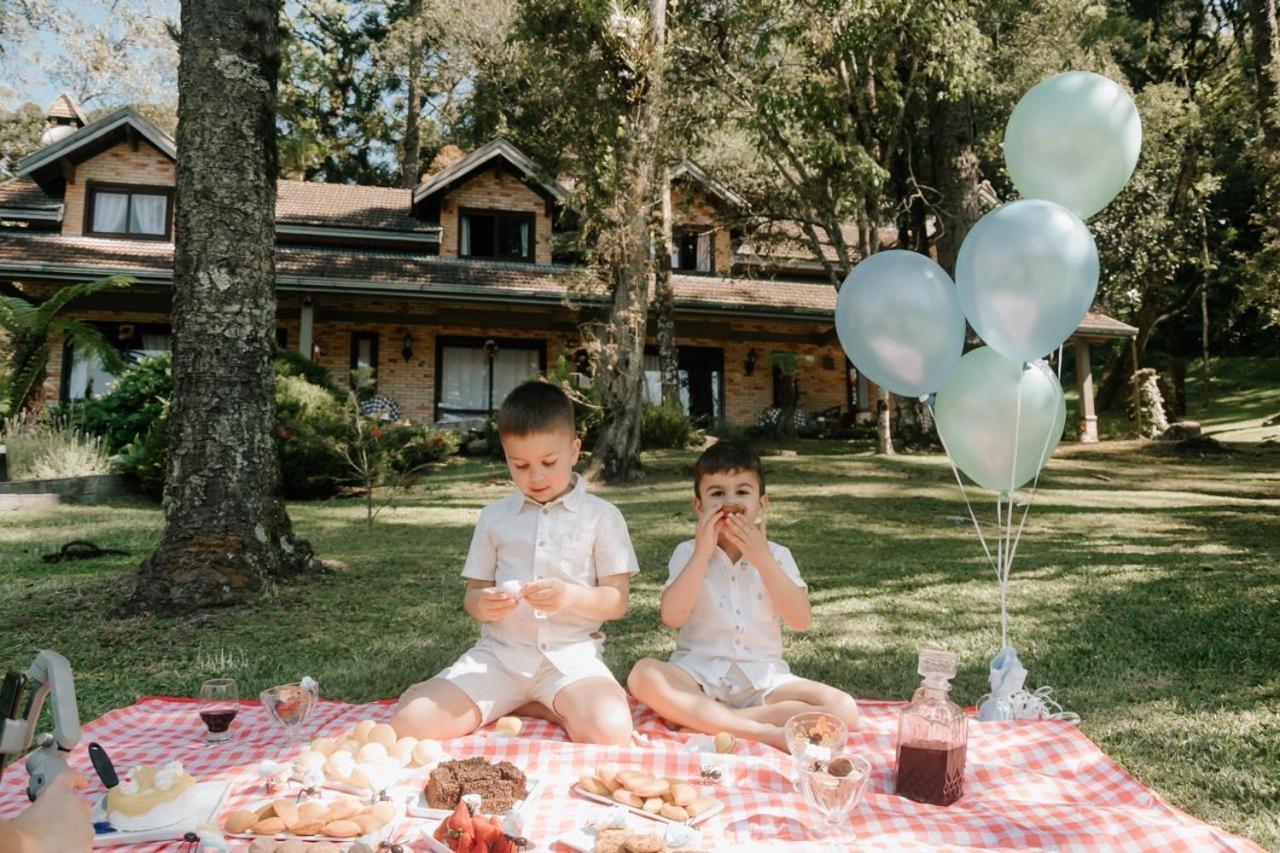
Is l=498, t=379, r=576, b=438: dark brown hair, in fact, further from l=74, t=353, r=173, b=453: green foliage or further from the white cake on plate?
l=74, t=353, r=173, b=453: green foliage

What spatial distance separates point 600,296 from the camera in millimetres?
14180

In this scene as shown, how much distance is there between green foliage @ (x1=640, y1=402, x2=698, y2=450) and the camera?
632 inches

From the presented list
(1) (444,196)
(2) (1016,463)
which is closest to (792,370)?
(1) (444,196)

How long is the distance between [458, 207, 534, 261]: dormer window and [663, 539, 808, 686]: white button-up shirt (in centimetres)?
1687

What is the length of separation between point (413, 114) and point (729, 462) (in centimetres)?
2716

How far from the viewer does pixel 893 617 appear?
17.1ft

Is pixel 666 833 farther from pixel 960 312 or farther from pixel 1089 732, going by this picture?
pixel 960 312

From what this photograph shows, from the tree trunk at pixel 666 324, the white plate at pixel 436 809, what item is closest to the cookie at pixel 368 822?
the white plate at pixel 436 809

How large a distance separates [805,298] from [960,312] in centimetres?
1639

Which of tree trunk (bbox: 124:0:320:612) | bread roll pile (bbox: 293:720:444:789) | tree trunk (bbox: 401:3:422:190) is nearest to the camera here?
bread roll pile (bbox: 293:720:444:789)

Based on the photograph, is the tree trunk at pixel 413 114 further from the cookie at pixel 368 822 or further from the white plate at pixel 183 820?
the cookie at pixel 368 822

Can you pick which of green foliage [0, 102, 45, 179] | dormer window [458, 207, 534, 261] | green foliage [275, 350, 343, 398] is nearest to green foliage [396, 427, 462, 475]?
green foliage [275, 350, 343, 398]

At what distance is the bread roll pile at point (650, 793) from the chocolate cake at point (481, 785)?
0.20 meters

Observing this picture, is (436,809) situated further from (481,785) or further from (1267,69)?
(1267,69)
